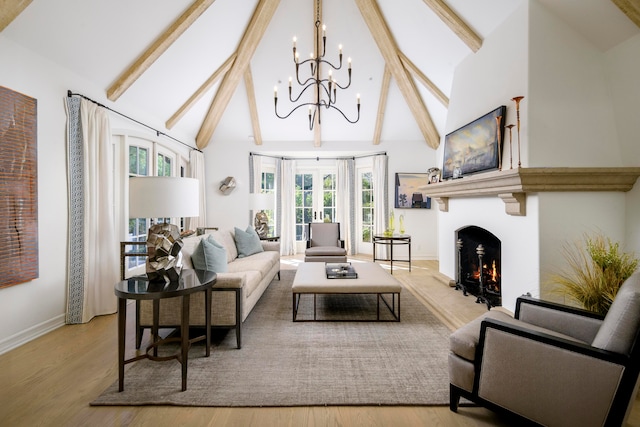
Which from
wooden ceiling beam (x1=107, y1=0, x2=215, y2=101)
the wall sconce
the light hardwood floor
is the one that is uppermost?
wooden ceiling beam (x1=107, y1=0, x2=215, y2=101)

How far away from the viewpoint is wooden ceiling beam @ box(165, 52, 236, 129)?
4879 millimetres

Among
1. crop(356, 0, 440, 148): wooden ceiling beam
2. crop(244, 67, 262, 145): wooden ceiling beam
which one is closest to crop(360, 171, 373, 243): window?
crop(356, 0, 440, 148): wooden ceiling beam

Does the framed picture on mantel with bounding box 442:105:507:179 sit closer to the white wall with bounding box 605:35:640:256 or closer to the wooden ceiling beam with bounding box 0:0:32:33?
the white wall with bounding box 605:35:640:256

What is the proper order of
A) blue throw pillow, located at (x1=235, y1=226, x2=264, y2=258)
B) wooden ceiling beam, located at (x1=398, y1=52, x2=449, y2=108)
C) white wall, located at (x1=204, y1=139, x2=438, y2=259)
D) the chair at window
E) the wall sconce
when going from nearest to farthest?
blue throw pillow, located at (x1=235, y1=226, x2=264, y2=258)
wooden ceiling beam, located at (x1=398, y1=52, x2=449, y2=108)
the chair at window
the wall sconce
white wall, located at (x1=204, y1=139, x2=438, y2=259)

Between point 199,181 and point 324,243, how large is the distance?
2747 millimetres

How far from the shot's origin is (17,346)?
8.13ft

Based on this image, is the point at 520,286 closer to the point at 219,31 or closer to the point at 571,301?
the point at 571,301

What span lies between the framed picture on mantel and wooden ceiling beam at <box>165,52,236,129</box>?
3.55 m

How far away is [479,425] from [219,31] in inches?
193

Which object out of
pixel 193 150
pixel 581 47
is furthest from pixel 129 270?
pixel 581 47

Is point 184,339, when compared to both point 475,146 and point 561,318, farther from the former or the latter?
point 475,146

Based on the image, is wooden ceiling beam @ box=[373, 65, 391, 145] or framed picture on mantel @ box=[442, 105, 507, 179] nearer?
framed picture on mantel @ box=[442, 105, 507, 179]

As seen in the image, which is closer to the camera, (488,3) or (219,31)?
(488,3)

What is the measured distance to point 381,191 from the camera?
6.69 metres
